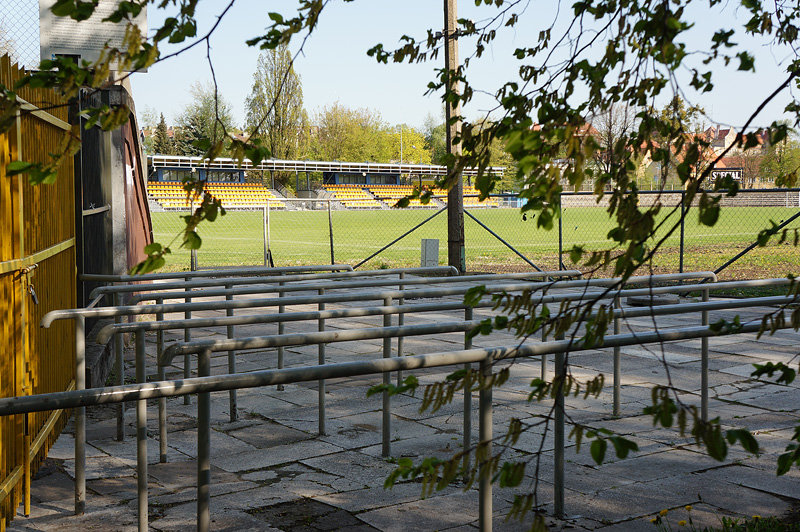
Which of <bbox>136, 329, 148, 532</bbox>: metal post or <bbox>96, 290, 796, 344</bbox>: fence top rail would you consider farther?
<bbox>96, 290, 796, 344</bbox>: fence top rail

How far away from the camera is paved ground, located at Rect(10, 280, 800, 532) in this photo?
4.04 m

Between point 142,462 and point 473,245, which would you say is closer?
point 142,462

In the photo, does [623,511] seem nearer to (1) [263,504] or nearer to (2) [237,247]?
(1) [263,504]

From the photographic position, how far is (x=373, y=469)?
4848 millimetres

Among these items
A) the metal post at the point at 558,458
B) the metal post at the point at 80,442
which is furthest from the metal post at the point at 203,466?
the metal post at the point at 558,458

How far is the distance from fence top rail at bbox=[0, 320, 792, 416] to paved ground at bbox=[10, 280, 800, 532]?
36.4 inches

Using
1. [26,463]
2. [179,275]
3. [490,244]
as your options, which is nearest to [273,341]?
[26,463]

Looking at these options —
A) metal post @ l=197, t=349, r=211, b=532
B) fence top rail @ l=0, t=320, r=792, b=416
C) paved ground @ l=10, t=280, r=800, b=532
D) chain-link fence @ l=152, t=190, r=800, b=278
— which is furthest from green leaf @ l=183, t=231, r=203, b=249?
chain-link fence @ l=152, t=190, r=800, b=278

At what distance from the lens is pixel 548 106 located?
227 cm

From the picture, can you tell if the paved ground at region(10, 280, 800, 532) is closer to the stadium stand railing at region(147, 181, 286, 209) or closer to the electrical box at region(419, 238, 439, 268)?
the electrical box at region(419, 238, 439, 268)

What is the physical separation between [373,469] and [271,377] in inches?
88.6

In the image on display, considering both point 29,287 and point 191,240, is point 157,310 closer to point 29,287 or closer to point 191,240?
point 29,287

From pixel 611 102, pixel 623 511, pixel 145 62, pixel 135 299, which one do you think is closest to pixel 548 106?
pixel 611 102

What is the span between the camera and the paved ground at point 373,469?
13.2 feet
